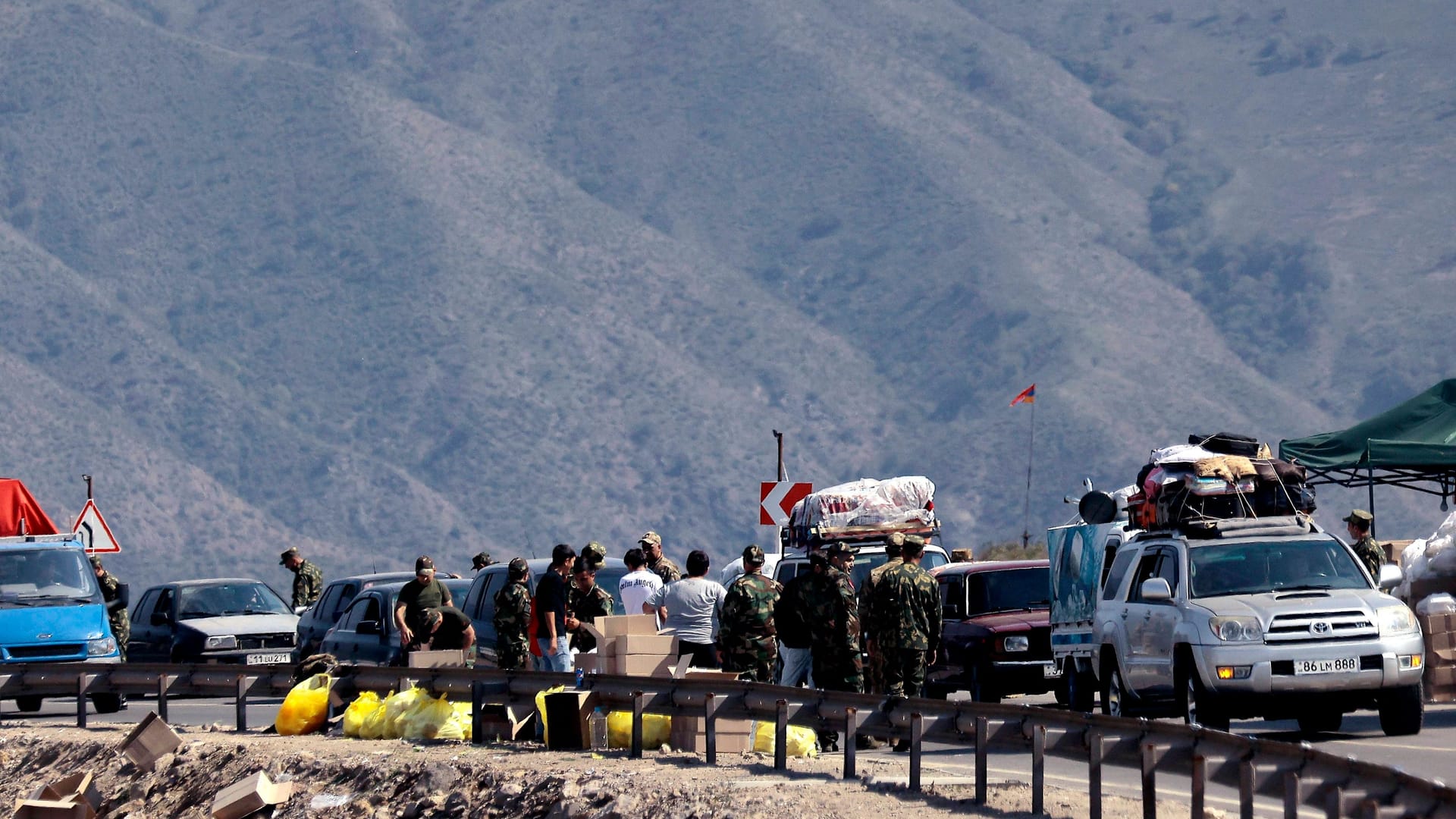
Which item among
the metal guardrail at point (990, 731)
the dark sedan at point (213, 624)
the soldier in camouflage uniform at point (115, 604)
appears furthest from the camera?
the dark sedan at point (213, 624)

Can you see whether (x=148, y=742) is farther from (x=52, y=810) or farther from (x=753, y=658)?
(x=753, y=658)

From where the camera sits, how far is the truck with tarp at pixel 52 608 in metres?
24.1

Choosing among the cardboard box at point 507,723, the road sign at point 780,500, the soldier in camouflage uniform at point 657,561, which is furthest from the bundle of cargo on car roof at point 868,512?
the cardboard box at point 507,723

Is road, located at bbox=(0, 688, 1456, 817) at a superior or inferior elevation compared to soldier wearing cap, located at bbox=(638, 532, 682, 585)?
inferior

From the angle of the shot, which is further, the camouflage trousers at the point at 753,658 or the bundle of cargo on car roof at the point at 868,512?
the bundle of cargo on car roof at the point at 868,512

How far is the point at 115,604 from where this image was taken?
1001 inches

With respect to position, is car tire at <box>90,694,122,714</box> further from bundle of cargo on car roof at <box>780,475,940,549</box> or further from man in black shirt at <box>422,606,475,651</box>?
bundle of cargo on car roof at <box>780,475,940,549</box>

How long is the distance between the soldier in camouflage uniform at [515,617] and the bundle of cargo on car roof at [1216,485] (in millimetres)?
5209

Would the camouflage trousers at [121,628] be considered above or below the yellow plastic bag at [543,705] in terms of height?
above

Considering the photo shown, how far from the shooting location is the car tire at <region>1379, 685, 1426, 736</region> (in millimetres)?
16766

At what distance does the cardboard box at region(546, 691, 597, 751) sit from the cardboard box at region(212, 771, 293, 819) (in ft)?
6.39

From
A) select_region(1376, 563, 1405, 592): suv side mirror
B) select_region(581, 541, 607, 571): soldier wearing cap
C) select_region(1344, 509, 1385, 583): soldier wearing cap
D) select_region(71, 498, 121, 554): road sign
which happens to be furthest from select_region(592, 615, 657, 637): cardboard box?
select_region(71, 498, 121, 554): road sign

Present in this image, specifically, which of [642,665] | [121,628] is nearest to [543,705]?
[642,665]

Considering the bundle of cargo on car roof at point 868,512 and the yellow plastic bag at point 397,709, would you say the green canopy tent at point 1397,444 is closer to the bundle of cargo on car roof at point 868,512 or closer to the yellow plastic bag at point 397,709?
the bundle of cargo on car roof at point 868,512
